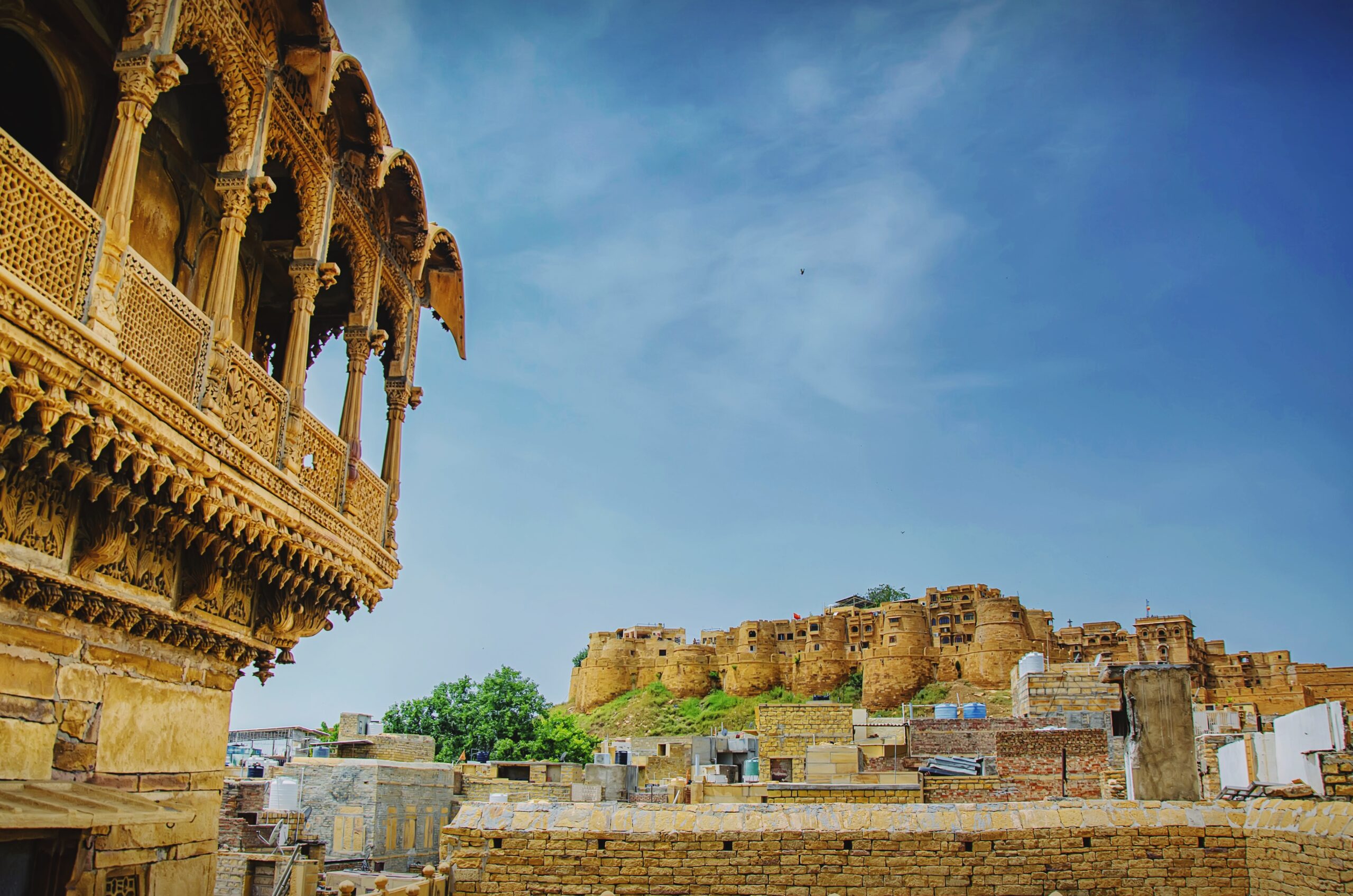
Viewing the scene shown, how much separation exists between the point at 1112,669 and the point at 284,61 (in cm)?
965

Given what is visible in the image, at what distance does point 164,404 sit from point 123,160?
129cm

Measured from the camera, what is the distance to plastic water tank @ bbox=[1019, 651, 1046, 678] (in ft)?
103

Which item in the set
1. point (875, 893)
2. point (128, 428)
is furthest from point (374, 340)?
point (875, 893)

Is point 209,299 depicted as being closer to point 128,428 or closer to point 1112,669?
point 128,428

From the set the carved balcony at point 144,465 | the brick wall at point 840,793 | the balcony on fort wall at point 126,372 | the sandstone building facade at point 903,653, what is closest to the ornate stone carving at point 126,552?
the carved balcony at point 144,465

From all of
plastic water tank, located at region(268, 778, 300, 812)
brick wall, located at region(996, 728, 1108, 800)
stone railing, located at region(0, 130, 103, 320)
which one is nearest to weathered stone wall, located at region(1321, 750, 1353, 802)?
stone railing, located at region(0, 130, 103, 320)

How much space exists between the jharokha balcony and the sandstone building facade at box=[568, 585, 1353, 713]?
61.0 metres

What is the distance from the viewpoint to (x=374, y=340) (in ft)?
28.2

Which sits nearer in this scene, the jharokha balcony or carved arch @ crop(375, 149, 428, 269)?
the jharokha balcony

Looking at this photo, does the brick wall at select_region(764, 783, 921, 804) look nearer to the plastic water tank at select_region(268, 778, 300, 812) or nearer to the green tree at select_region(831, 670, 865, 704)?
the plastic water tank at select_region(268, 778, 300, 812)

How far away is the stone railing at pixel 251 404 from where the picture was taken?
607cm

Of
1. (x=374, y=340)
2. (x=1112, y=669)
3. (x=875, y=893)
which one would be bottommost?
(x=875, y=893)

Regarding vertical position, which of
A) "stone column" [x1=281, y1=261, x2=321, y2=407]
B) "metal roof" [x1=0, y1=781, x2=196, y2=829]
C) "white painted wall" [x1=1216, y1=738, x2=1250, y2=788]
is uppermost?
"stone column" [x1=281, y1=261, x2=321, y2=407]

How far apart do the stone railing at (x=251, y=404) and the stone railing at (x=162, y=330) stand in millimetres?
239
